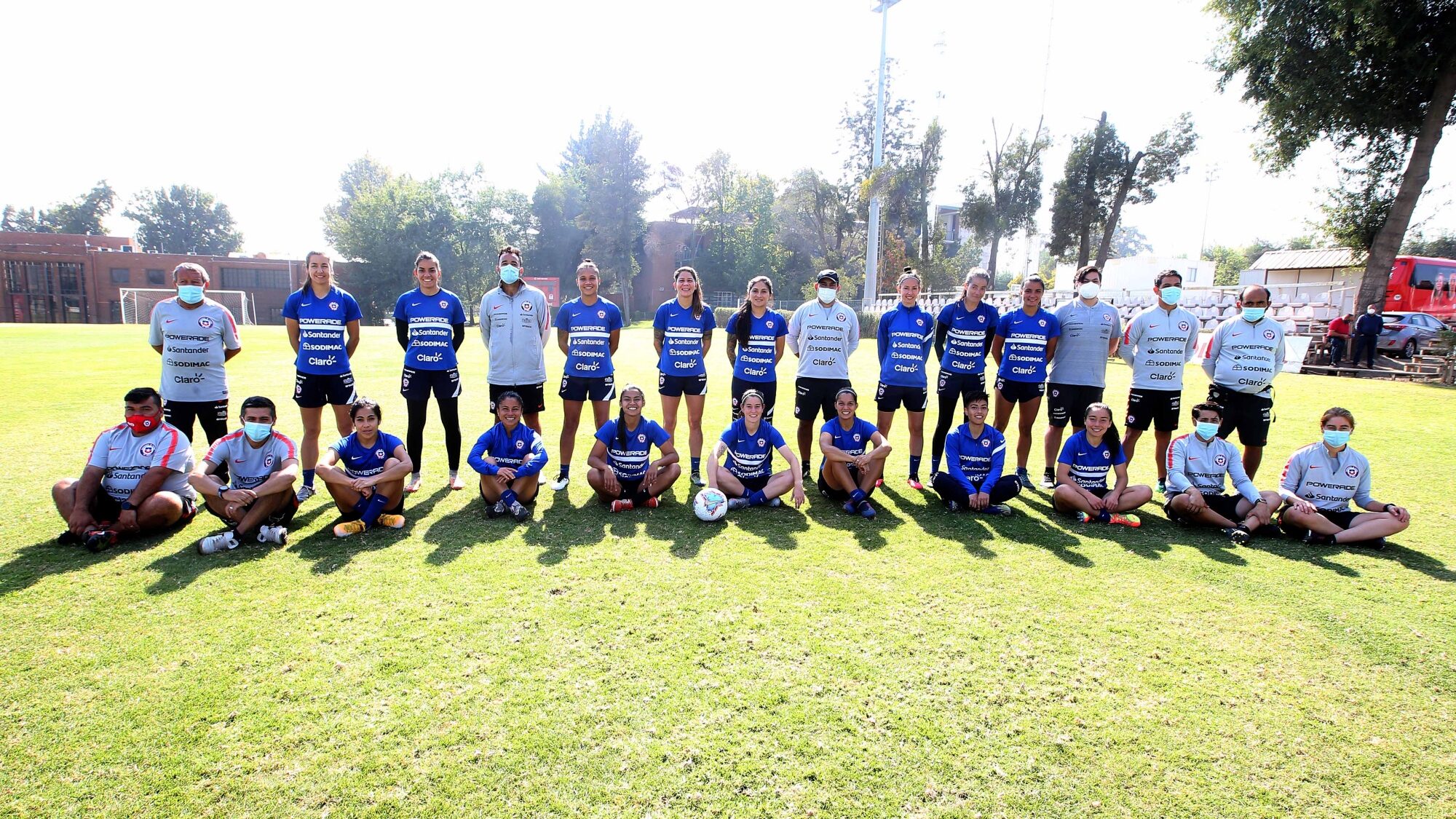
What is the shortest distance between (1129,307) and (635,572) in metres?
27.4

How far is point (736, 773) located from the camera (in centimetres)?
260

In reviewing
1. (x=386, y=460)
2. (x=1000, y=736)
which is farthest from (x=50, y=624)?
(x=1000, y=736)

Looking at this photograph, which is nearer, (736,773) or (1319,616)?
(736,773)

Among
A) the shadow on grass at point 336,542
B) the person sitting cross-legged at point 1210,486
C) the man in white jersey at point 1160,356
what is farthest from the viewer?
the man in white jersey at point 1160,356

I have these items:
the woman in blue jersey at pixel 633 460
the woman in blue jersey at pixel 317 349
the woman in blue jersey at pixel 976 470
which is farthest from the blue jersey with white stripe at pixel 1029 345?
the woman in blue jersey at pixel 317 349

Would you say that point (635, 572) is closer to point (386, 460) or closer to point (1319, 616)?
point (386, 460)

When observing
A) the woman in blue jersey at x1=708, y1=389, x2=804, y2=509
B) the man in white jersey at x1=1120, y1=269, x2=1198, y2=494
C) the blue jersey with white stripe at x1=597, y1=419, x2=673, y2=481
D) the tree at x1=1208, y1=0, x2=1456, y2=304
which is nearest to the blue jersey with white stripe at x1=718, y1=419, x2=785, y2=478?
the woman in blue jersey at x1=708, y1=389, x2=804, y2=509

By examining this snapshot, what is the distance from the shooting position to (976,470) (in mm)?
6121

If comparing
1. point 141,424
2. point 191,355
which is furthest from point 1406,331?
point 141,424

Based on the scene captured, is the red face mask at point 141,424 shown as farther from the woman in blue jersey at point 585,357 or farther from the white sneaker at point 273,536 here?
the woman in blue jersey at point 585,357

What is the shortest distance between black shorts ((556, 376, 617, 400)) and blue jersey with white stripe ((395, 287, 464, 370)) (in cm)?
104

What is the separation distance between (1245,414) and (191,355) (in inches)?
361

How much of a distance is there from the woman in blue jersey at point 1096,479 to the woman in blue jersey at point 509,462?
4.46 meters

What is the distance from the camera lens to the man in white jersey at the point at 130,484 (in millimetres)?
4746
